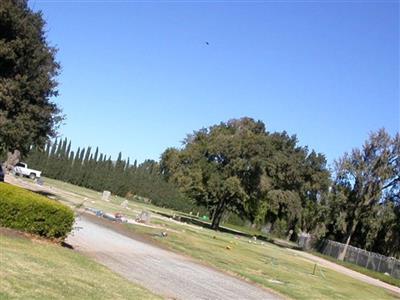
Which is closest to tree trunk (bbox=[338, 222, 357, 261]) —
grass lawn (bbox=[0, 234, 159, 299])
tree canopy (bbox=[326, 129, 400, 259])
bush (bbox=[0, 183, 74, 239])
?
tree canopy (bbox=[326, 129, 400, 259])

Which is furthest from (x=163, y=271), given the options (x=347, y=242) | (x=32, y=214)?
(x=347, y=242)

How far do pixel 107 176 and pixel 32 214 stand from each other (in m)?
91.4

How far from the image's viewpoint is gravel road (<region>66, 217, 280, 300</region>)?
14586 mm

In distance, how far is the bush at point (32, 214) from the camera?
15.6 meters

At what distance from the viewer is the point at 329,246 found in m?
66.6

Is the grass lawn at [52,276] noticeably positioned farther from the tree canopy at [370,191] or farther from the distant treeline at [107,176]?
the distant treeline at [107,176]

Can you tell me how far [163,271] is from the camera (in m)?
17.3

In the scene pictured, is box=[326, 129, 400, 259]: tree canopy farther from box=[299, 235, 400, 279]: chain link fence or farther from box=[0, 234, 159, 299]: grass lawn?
box=[0, 234, 159, 299]: grass lawn

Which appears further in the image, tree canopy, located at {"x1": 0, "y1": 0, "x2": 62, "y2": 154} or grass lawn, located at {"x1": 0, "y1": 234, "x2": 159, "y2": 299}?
tree canopy, located at {"x1": 0, "y1": 0, "x2": 62, "y2": 154}

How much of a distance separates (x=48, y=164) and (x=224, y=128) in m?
50.6

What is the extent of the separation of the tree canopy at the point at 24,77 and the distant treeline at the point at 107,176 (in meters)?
66.0

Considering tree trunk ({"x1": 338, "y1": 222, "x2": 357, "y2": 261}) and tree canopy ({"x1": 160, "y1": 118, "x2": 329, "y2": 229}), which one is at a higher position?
tree canopy ({"x1": 160, "y1": 118, "x2": 329, "y2": 229})

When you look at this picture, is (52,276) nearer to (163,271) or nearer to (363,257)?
(163,271)

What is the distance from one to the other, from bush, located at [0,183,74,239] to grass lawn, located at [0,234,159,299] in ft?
2.73
